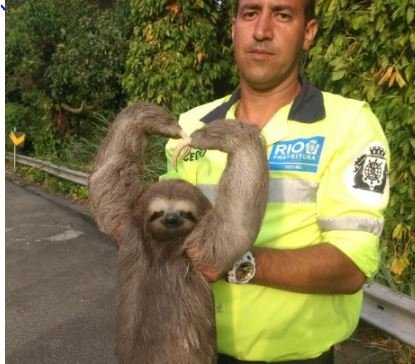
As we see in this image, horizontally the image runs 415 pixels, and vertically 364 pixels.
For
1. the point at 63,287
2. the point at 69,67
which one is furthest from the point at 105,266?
the point at 69,67

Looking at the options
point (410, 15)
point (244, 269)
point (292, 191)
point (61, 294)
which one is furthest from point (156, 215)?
point (61, 294)

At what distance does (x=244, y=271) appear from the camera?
1985mm

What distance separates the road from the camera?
477 cm

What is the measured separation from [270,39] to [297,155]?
50 centimetres

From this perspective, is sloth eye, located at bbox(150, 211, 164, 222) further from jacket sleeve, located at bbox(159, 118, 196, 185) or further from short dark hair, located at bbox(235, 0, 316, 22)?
short dark hair, located at bbox(235, 0, 316, 22)

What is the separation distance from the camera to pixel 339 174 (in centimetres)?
204

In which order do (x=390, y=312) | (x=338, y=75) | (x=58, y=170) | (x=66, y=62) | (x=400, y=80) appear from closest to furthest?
(x=390, y=312)
(x=400, y=80)
(x=338, y=75)
(x=58, y=170)
(x=66, y=62)

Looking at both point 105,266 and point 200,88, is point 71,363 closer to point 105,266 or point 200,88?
point 105,266

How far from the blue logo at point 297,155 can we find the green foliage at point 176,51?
769 cm

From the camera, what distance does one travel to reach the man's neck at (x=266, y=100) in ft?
7.74

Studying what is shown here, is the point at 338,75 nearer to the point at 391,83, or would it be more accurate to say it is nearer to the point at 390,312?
the point at 391,83

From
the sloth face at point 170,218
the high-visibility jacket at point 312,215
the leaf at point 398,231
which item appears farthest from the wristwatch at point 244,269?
the leaf at point 398,231

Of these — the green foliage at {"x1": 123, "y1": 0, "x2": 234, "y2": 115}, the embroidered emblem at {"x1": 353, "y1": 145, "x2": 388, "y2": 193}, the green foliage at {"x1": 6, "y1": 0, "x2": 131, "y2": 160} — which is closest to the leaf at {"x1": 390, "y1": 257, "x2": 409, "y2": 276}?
the embroidered emblem at {"x1": 353, "y1": 145, "x2": 388, "y2": 193}

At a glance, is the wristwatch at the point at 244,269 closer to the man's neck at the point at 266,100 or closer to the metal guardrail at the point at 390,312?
the man's neck at the point at 266,100
